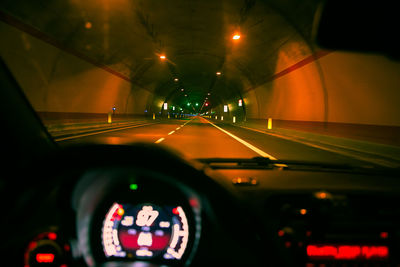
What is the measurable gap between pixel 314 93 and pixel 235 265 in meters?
17.7

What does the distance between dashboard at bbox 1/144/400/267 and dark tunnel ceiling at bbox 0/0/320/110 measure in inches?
465

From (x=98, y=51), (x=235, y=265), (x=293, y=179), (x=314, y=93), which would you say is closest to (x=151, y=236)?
(x=235, y=265)

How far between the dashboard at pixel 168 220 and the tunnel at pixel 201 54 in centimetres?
1006

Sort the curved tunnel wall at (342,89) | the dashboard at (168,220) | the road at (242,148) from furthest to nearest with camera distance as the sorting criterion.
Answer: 1. the curved tunnel wall at (342,89)
2. the road at (242,148)
3. the dashboard at (168,220)

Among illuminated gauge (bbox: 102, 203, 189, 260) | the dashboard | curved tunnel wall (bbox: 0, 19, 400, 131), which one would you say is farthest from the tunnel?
illuminated gauge (bbox: 102, 203, 189, 260)

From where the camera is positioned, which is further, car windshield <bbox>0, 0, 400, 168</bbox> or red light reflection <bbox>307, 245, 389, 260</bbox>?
car windshield <bbox>0, 0, 400, 168</bbox>

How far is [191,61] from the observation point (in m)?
30.0

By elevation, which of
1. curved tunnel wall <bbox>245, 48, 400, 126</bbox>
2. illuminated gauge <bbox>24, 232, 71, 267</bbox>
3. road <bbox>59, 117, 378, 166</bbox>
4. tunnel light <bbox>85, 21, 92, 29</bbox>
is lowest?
road <bbox>59, 117, 378, 166</bbox>

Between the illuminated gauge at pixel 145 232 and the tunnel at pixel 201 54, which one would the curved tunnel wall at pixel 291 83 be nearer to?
the tunnel at pixel 201 54

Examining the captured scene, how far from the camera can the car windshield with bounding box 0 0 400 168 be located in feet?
38.1

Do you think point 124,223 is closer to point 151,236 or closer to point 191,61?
point 151,236

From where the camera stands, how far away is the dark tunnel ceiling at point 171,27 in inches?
526

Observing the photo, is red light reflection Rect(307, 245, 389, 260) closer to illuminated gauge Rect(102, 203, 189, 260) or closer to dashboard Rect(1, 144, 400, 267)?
dashboard Rect(1, 144, 400, 267)

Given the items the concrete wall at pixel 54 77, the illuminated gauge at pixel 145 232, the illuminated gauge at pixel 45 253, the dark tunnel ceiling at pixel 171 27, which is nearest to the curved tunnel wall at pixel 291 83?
the concrete wall at pixel 54 77
